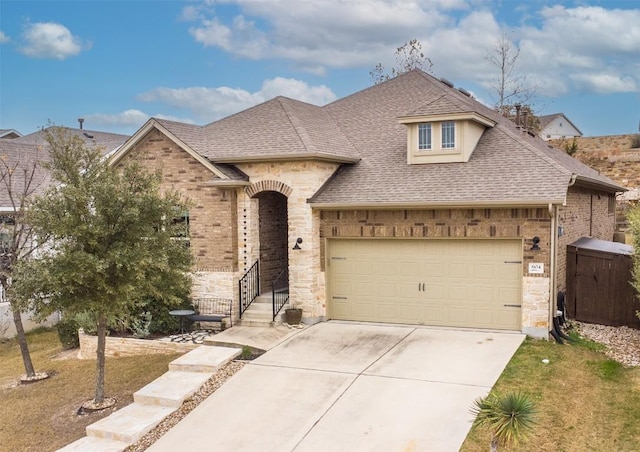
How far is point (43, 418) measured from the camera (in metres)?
10.6

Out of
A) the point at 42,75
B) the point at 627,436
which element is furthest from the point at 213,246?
the point at 42,75

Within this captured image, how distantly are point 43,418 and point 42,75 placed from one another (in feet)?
78.6

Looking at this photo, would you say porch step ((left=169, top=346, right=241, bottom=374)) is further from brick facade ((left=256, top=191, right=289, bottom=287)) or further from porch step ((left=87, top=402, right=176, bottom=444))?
brick facade ((left=256, top=191, right=289, bottom=287))

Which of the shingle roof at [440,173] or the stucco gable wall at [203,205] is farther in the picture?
the stucco gable wall at [203,205]

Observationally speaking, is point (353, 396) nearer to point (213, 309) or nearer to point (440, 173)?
point (213, 309)

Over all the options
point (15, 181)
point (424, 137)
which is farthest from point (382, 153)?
point (15, 181)

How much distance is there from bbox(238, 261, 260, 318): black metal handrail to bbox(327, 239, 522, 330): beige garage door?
205 centimetres

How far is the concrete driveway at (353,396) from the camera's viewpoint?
8.12 m

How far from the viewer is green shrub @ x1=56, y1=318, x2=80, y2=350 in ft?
49.2

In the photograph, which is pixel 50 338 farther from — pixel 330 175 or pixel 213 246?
pixel 330 175

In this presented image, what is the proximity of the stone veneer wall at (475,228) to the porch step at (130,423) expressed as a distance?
6216 mm

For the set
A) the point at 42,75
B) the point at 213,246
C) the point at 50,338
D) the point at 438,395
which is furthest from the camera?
the point at 42,75

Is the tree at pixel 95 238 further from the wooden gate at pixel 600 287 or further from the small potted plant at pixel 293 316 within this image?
the wooden gate at pixel 600 287

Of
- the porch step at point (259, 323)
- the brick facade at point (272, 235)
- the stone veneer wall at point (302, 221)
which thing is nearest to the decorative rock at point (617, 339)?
the stone veneer wall at point (302, 221)
